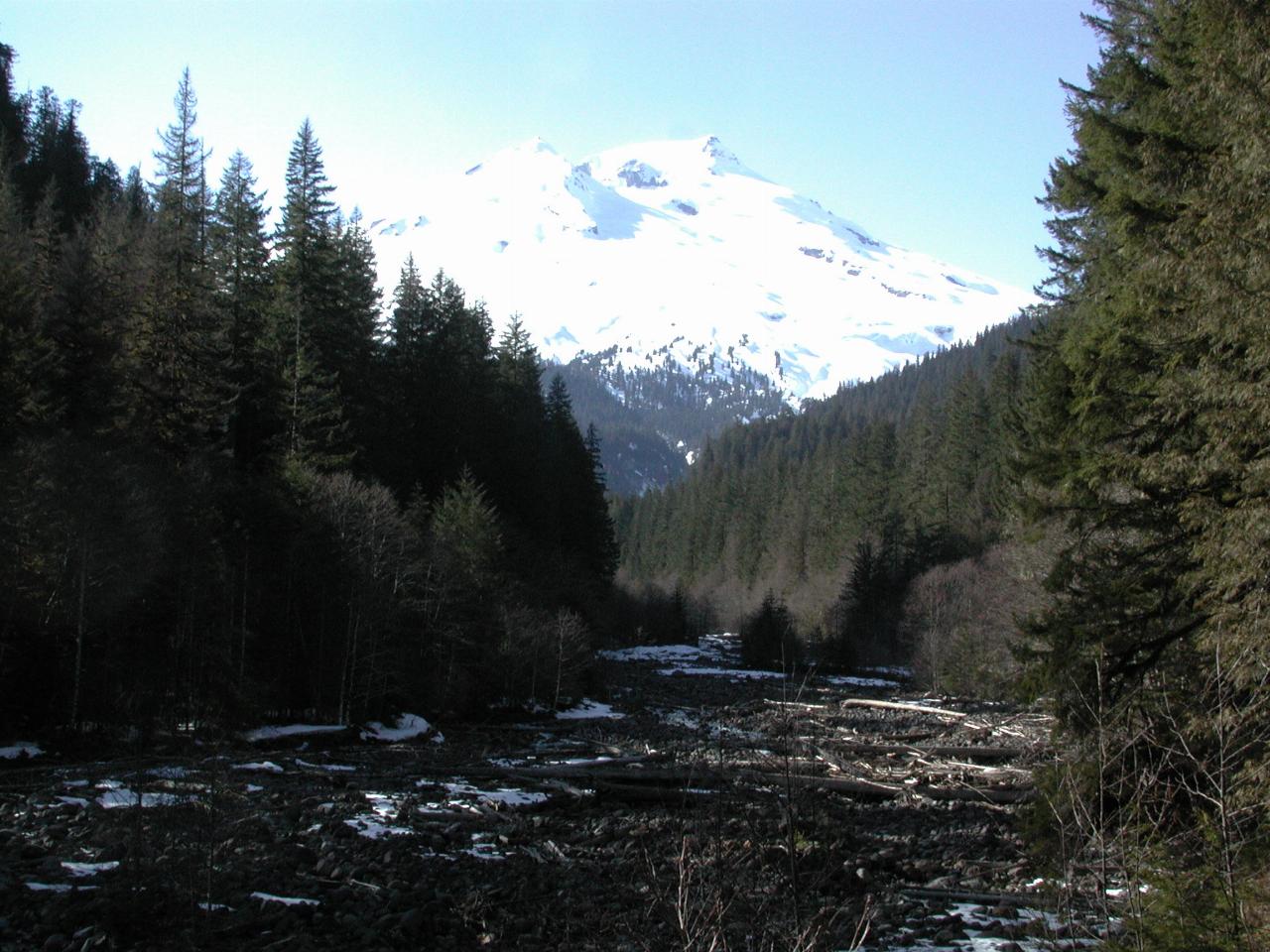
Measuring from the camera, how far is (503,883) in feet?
39.2

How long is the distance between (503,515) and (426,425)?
6.75 meters

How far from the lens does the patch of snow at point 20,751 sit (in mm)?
19766

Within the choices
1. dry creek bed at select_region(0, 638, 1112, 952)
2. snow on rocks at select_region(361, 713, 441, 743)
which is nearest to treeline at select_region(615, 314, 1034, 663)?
dry creek bed at select_region(0, 638, 1112, 952)

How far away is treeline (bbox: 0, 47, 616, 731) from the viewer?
74.7 ft

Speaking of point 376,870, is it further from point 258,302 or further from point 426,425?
point 426,425

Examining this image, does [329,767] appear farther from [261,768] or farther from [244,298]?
[244,298]

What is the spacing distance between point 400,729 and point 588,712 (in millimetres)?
9908

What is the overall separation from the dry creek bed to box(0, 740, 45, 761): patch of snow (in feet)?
1.68

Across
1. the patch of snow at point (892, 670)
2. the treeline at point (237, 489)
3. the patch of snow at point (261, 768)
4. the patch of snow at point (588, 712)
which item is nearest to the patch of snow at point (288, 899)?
the patch of snow at point (261, 768)

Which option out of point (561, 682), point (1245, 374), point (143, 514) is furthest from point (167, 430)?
point (1245, 374)

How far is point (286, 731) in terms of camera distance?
2677 centimetres

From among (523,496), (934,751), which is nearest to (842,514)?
(523,496)

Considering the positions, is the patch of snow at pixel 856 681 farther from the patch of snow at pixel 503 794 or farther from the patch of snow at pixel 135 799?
the patch of snow at pixel 135 799

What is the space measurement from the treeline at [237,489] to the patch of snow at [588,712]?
3.29 ft
